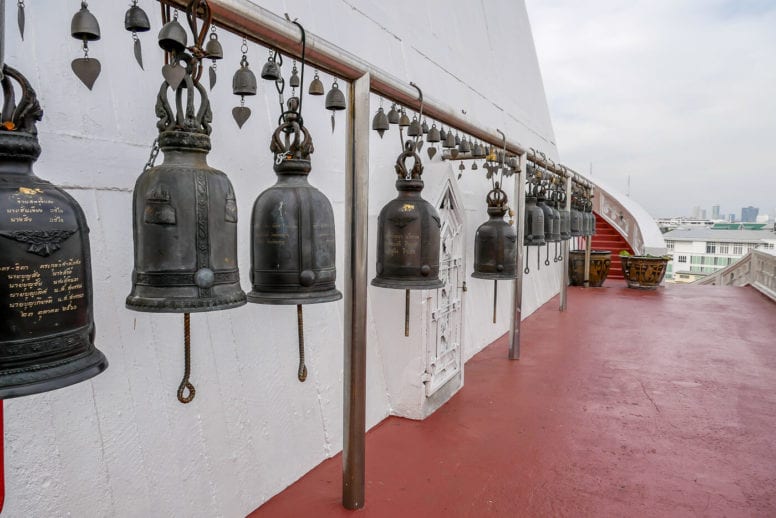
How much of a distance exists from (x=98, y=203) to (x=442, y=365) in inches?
118

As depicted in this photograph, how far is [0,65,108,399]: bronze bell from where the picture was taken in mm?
1205

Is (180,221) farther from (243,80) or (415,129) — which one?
(415,129)

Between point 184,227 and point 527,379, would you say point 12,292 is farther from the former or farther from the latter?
point 527,379

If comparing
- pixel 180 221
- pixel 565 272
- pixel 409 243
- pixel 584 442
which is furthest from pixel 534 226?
pixel 180 221

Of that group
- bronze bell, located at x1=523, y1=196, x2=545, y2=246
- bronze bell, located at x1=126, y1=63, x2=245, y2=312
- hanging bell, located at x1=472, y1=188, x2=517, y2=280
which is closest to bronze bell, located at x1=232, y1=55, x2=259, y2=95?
bronze bell, located at x1=126, y1=63, x2=245, y2=312

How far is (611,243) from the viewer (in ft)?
49.9

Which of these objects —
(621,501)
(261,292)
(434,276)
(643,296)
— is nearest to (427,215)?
(434,276)

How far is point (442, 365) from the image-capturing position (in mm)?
4336

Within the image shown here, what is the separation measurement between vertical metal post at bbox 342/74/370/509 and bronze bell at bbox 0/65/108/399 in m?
1.50

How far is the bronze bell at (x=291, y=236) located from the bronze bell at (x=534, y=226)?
13.4 feet

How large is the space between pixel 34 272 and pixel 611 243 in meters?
15.8

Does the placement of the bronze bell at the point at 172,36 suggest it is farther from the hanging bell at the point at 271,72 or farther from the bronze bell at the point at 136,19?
the hanging bell at the point at 271,72

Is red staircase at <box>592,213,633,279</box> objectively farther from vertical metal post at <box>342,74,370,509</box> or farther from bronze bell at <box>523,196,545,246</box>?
vertical metal post at <box>342,74,370,509</box>

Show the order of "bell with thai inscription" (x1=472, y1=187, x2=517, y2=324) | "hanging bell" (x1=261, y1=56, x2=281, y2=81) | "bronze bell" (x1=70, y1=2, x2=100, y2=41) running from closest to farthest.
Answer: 1. "bronze bell" (x1=70, y1=2, x2=100, y2=41)
2. "hanging bell" (x1=261, y1=56, x2=281, y2=81)
3. "bell with thai inscription" (x1=472, y1=187, x2=517, y2=324)
